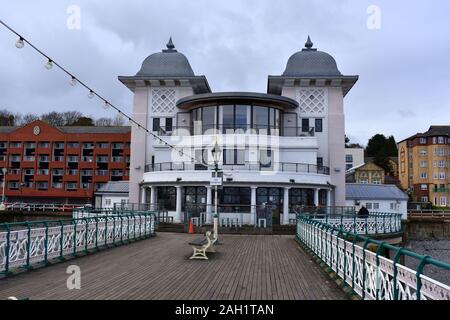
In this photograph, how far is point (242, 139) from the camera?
31.1 metres

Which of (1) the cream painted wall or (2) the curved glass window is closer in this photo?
(2) the curved glass window

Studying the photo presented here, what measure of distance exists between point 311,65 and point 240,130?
34.4 feet

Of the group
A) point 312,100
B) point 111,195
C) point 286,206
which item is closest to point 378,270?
point 286,206

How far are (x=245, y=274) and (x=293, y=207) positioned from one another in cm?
1984

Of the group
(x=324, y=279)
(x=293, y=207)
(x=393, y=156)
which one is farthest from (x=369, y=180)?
(x=324, y=279)

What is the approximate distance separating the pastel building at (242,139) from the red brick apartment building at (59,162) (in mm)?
24918

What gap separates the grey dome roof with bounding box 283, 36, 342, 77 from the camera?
3678 cm

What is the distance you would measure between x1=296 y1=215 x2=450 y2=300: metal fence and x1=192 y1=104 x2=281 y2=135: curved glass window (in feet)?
68.8

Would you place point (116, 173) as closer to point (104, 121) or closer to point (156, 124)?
point (156, 124)

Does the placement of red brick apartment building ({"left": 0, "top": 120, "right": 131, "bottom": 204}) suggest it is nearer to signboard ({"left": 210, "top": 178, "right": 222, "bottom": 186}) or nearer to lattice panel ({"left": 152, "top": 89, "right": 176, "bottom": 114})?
lattice panel ({"left": 152, "top": 89, "right": 176, "bottom": 114})

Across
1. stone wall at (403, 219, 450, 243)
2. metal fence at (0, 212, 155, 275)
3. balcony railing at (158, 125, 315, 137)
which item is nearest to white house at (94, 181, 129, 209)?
balcony railing at (158, 125, 315, 137)

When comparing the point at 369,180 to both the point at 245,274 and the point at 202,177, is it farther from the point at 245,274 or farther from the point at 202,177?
the point at 245,274

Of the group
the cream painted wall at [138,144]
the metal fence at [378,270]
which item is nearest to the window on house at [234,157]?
the cream painted wall at [138,144]

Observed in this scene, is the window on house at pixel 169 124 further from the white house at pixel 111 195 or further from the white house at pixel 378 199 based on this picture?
the white house at pixel 378 199
